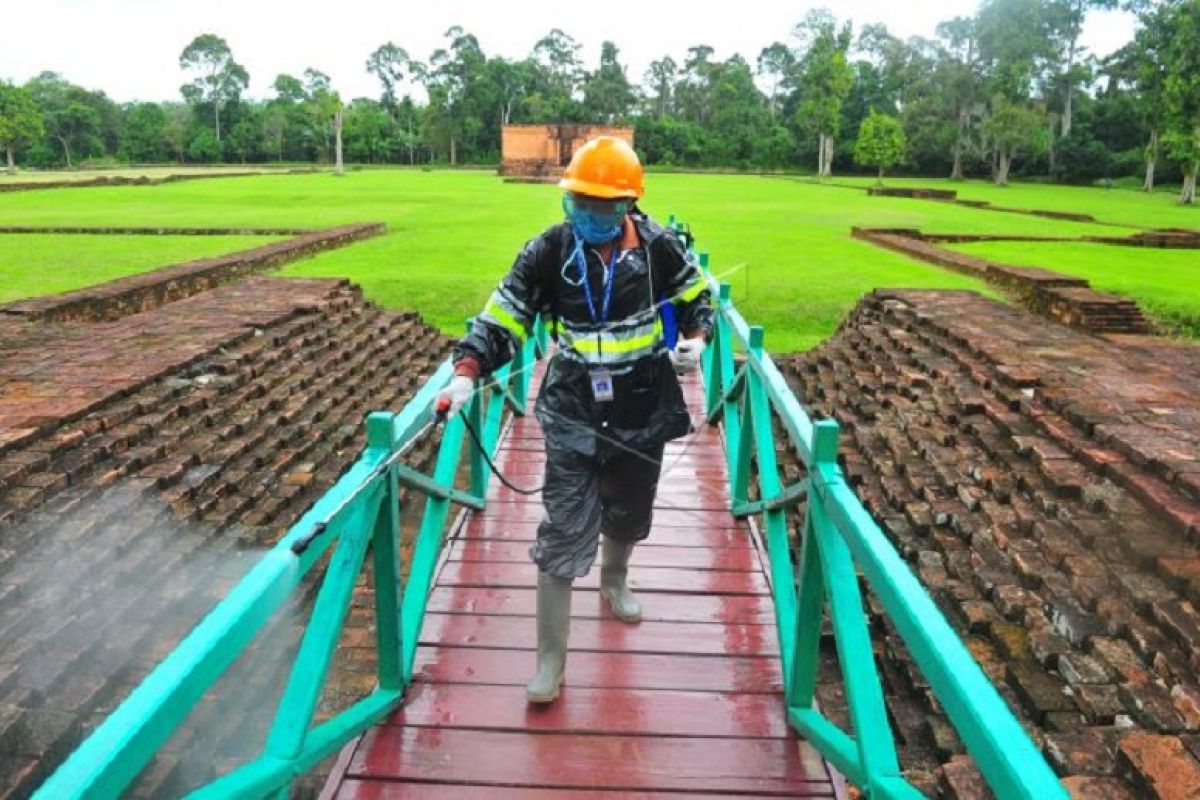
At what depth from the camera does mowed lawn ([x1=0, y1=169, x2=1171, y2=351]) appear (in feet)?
33.3

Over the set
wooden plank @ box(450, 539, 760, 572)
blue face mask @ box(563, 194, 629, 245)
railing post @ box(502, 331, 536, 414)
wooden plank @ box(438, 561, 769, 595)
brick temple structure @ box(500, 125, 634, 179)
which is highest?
brick temple structure @ box(500, 125, 634, 179)

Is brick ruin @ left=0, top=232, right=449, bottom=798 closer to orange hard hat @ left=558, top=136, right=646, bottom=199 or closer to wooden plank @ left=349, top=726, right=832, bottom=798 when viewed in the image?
wooden plank @ left=349, top=726, right=832, bottom=798

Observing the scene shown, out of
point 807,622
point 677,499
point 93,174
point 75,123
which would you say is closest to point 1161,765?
point 807,622

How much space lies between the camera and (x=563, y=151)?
1815 inches

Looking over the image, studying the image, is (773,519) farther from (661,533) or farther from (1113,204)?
(1113,204)

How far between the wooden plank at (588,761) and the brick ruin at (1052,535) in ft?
1.67

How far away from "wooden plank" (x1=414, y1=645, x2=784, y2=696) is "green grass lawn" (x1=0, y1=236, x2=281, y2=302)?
8397 mm

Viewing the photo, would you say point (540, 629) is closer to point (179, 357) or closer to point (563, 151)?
point (179, 357)

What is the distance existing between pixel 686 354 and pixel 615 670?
97 centimetres

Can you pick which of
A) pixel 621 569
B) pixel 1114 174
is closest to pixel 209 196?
pixel 621 569

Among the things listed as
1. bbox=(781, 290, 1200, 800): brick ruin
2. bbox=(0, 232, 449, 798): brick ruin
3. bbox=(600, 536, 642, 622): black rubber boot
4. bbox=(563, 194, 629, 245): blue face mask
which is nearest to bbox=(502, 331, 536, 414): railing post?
bbox=(0, 232, 449, 798): brick ruin

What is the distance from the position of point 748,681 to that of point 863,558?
110 cm

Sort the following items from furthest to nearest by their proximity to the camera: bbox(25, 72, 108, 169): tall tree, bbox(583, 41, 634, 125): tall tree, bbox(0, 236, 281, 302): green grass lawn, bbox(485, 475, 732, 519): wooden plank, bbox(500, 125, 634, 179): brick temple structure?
bbox(583, 41, 634, 125): tall tree
bbox(25, 72, 108, 169): tall tree
bbox(500, 125, 634, 179): brick temple structure
bbox(0, 236, 281, 302): green grass lawn
bbox(485, 475, 732, 519): wooden plank

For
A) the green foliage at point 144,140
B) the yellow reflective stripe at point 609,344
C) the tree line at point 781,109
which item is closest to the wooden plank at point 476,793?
the yellow reflective stripe at point 609,344
